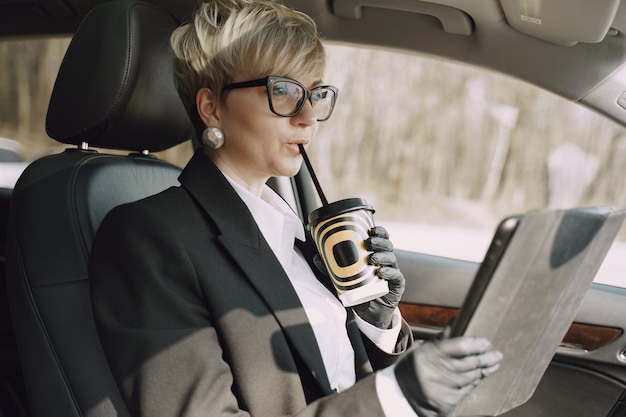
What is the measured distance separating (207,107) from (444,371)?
2.39 ft

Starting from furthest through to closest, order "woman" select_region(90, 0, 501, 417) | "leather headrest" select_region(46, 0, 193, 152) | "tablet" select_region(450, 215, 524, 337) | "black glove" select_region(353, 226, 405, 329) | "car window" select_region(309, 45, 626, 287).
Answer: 1. "car window" select_region(309, 45, 626, 287)
2. "leather headrest" select_region(46, 0, 193, 152)
3. "black glove" select_region(353, 226, 405, 329)
4. "woman" select_region(90, 0, 501, 417)
5. "tablet" select_region(450, 215, 524, 337)

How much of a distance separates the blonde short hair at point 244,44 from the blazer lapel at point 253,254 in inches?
6.7

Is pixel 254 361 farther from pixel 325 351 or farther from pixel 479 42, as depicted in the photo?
pixel 479 42

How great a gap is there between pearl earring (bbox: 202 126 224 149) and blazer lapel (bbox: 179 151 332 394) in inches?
1.4

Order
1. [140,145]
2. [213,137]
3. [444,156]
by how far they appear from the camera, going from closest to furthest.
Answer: [213,137]
[140,145]
[444,156]

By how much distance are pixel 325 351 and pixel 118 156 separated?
2.05 ft

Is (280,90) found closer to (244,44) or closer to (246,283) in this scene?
(244,44)

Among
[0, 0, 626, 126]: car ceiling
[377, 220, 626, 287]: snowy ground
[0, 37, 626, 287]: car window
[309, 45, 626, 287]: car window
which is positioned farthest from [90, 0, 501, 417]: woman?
[309, 45, 626, 287]: car window

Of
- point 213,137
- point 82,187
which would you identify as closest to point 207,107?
point 213,137

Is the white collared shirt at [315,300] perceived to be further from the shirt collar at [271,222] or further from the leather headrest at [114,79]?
the leather headrest at [114,79]

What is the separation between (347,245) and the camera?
3.68ft

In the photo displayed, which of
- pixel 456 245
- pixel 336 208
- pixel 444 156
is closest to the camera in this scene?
pixel 336 208

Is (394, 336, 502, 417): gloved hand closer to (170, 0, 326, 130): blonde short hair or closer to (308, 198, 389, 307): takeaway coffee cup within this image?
(308, 198, 389, 307): takeaway coffee cup

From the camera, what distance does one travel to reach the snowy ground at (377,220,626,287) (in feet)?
6.18
